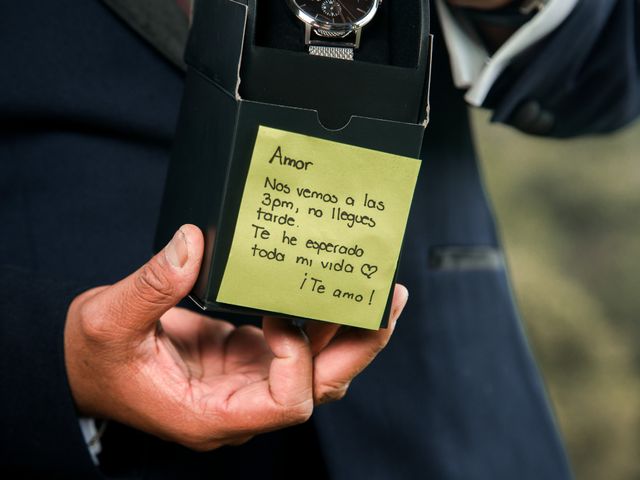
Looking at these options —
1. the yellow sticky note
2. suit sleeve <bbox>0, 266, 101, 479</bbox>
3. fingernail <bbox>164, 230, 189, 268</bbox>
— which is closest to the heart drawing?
the yellow sticky note

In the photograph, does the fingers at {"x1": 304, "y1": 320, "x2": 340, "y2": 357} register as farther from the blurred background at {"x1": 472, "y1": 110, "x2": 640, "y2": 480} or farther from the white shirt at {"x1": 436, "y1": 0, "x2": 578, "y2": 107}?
the blurred background at {"x1": 472, "y1": 110, "x2": 640, "y2": 480}

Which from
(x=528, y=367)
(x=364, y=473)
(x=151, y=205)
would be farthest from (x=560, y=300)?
(x=151, y=205)

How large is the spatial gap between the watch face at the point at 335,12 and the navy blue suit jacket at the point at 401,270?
29 centimetres

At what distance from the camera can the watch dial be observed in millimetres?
491

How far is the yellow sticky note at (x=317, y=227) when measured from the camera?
18.6 inches

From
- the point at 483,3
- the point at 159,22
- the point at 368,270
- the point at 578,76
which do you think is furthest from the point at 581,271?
the point at 368,270

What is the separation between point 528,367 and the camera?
0.97 metres

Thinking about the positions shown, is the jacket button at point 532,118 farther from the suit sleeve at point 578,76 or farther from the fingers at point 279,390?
the fingers at point 279,390

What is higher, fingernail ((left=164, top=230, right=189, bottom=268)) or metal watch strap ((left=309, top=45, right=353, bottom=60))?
metal watch strap ((left=309, top=45, right=353, bottom=60))

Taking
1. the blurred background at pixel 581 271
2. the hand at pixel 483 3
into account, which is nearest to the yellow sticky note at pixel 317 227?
the hand at pixel 483 3

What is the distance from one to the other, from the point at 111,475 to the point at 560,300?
1.49m

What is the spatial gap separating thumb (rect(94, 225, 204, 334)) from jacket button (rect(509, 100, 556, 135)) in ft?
1.43

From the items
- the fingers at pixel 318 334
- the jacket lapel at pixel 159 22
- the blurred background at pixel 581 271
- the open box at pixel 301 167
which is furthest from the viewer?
the blurred background at pixel 581 271

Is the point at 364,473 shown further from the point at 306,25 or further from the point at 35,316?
the point at 306,25
